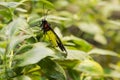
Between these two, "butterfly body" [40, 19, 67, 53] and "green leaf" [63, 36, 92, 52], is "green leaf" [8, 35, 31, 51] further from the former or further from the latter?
"green leaf" [63, 36, 92, 52]

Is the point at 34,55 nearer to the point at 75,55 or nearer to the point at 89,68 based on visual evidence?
the point at 75,55

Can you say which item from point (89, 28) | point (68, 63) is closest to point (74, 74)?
point (68, 63)

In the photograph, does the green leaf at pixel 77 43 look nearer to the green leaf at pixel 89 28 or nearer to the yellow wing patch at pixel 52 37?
the yellow wing patch at pixel 52 37

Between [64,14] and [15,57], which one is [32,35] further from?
[64,14]

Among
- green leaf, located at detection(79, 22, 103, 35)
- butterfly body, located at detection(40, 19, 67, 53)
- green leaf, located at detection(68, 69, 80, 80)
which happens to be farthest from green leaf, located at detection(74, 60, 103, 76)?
green leaf, located at detection(79, 22, 103, 35)

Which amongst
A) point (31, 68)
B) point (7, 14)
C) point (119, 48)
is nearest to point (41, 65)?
Result: point (31, 68)

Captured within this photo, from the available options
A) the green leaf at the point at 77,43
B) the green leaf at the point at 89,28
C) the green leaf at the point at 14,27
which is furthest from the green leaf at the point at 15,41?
the green leaf at the point at 89,28
